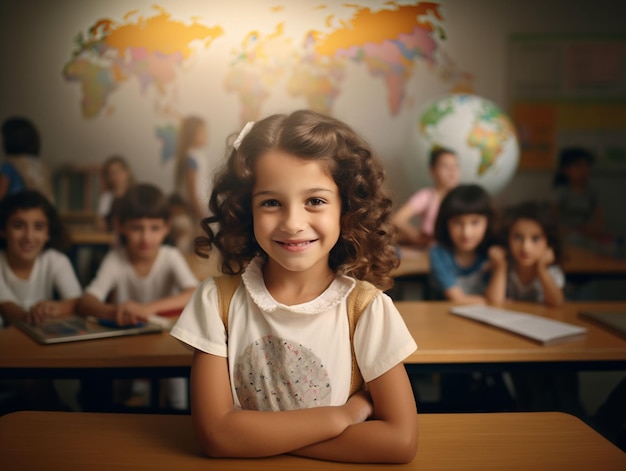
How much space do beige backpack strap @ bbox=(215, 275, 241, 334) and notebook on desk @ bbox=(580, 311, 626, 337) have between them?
116 centimetres

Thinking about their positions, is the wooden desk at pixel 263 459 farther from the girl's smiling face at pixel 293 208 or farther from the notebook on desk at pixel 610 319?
the notebook on desk at pixel 610 319

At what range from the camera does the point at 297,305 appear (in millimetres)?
963

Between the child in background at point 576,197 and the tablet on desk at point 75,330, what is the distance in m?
2.84

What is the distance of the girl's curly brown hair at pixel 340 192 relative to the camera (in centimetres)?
94

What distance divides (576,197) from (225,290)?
3329 millimetres

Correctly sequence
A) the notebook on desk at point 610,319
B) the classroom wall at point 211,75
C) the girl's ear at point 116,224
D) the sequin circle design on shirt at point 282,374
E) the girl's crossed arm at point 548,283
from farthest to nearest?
the girl's ear at point 116,224, the classroom wall at point 211,75, the girl's crossed arm at point 548,283, the notebook on desk at point 610,319, the sequin circle design on shirt at point 282,374

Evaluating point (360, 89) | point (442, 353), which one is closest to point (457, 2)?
point (360, 89)

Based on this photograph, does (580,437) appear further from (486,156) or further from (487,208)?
(486,156)

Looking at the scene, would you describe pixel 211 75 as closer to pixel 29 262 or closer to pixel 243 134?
pixel 29 262

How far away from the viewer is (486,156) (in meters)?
2.93

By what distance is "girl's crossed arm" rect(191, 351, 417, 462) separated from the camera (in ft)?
2.80

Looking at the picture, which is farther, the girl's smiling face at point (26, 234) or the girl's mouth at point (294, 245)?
the girl's smiling face at point (26, 234)

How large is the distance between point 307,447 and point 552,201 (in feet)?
10.7

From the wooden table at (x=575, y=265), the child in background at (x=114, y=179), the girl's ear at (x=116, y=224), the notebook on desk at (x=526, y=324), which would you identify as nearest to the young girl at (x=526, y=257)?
the notebook on desk at (x=526, y=324)
